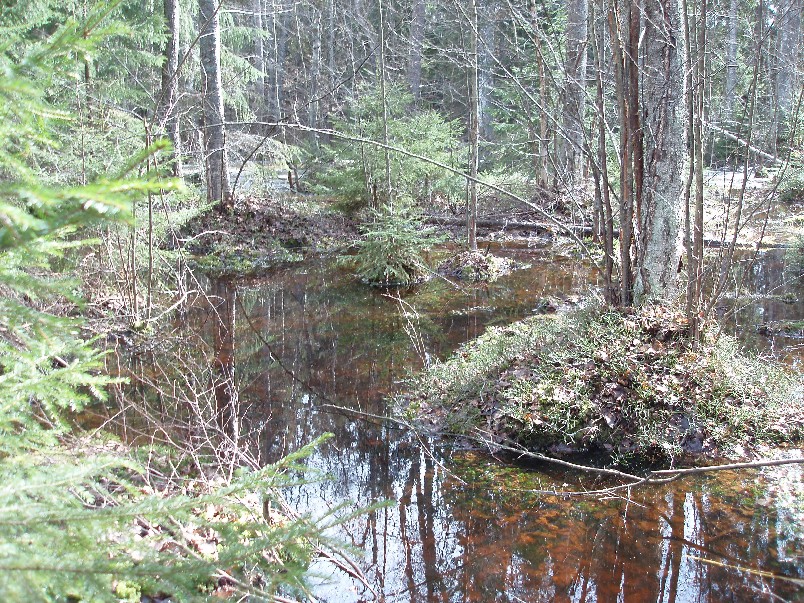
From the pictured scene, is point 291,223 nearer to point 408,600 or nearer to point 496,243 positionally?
point 496,243

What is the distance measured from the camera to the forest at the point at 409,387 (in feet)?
5.92

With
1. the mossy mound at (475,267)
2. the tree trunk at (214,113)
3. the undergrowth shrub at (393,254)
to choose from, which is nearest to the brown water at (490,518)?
the undergrowth shrub at (393,254)

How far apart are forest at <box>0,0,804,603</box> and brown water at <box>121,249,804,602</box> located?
2cm

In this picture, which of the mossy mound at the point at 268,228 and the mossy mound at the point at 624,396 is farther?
the mossy mound at the point at 268,228

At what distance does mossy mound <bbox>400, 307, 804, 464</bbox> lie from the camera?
522 cm

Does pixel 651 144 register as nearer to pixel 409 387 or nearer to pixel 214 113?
pixel 409 387

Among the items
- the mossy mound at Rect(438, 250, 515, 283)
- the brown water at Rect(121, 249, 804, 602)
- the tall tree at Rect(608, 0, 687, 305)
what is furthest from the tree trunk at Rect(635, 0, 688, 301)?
the mossy mound at Rect(438, 250, 515, 283)

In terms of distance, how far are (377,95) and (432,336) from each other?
858 cm

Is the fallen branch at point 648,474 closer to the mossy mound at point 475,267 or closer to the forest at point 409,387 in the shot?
the forest at point 409,387

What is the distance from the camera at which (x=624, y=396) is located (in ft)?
17.7

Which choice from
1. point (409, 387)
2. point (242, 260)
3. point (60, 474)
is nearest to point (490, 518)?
point (409, 387)

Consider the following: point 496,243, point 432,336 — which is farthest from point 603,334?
point 496,243

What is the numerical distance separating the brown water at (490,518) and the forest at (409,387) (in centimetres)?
2

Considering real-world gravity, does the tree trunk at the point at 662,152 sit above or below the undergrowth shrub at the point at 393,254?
above
